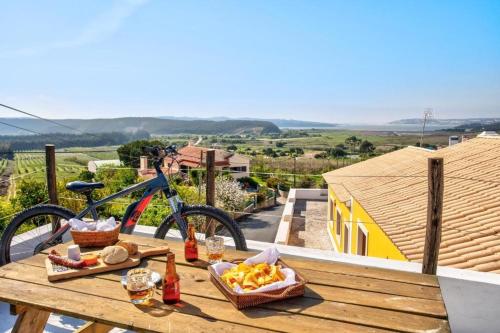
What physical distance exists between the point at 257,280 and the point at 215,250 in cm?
33

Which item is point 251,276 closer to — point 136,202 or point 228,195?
point 136,202

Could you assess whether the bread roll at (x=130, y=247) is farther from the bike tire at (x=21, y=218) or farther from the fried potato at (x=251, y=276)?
the bike tire at (x=21, y=218)

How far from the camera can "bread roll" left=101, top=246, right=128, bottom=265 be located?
142 centimetres

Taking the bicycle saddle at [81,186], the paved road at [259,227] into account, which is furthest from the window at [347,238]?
the bicycle saddle at [81,186]

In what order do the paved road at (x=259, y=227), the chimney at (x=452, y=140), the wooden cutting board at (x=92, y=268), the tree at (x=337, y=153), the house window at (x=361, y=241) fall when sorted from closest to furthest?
the wooden cutting board at (x=92, y=268) → the house window at (x=361, y=241) → the paved road at (x=259, y=227) → the chimney at (x=452, y=140) → the tree at (x=337, y=153)

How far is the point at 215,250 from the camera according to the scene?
1482 mm

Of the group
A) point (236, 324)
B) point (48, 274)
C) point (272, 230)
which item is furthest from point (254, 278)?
point (272, 230)

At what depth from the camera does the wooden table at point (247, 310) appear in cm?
100

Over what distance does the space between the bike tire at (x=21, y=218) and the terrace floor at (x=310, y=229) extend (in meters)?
8.06

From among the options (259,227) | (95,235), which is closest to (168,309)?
(95,235)

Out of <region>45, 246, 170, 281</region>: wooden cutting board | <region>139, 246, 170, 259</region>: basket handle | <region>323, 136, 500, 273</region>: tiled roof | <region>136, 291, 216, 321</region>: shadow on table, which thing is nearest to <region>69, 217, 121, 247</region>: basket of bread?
<region>45, 246, 170, 281</region>: wooden cutting board

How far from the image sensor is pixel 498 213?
5.76m

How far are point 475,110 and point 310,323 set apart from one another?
35752 millimetres

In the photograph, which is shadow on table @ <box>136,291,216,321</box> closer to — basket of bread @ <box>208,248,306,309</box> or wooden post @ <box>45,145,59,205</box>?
basket of bread @ <box>208,248,306,309</box>
